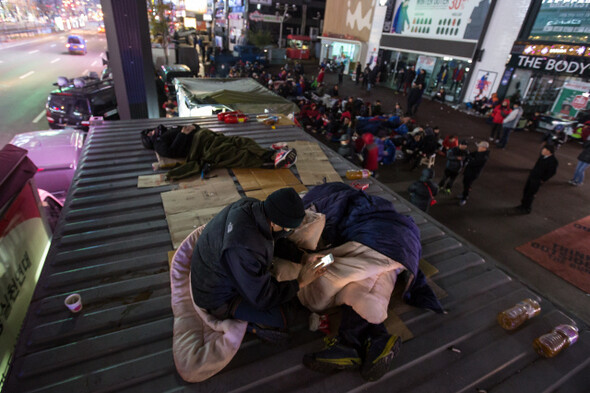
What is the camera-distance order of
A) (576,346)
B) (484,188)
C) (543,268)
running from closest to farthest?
(576,346) → (543,268) → (484,188)

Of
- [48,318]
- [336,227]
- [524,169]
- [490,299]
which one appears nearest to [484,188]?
[524,169]

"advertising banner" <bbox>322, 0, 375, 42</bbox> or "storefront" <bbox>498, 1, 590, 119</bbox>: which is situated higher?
"advertising banner" <bbox>322, 0, 375, 42</bbox>

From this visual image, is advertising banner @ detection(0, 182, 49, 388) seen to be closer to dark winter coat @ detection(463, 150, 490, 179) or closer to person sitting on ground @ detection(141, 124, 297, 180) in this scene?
person sitting on ground @ detection(141, 124, 297, 180)

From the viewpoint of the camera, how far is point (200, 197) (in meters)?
4.64

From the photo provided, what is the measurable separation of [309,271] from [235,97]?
25.8 ft

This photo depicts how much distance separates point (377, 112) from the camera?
546 inches

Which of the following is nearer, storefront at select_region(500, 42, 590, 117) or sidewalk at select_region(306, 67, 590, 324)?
sidewalk at select_region(306, 67, 590, 324)

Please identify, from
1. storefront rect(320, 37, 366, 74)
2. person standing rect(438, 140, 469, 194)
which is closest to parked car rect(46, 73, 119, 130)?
person standing rect(438, 140, 469, 194)

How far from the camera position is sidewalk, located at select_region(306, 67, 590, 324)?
592cm

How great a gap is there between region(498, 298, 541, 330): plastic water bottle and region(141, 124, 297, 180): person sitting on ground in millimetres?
3937

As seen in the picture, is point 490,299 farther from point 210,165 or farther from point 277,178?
point 210,165

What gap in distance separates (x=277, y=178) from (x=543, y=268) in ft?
19.2

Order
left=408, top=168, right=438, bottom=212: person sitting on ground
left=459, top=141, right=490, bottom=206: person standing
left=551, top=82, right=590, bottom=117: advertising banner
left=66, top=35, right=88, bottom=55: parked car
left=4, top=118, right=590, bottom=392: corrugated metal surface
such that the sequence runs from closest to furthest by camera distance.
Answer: left=4, top=118, right=590, bottom=392: corrugated metal surface, left=408, top=168, right=438, bottom=212: person sitting on ground, left=459, top=141, right=490, bottom=206: person standing, left=551, top=82, right=590, bottom=117: advertising banner, left=66, top=35, right=88, bottom=55: parked car

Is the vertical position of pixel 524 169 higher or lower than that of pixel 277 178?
lower
